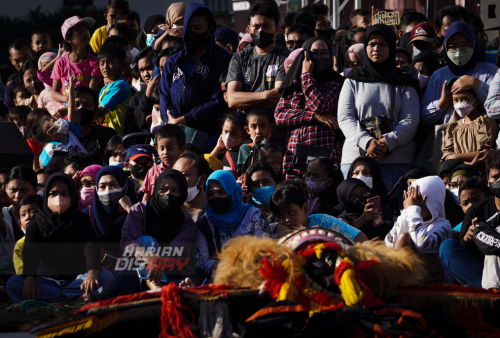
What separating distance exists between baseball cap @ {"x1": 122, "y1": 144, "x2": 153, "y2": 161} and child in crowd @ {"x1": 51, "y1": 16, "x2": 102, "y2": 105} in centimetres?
220

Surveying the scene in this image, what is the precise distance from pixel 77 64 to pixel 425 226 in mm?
5481

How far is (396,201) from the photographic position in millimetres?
5754

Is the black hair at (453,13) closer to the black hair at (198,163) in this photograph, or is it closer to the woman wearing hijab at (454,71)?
the woman wearing hijab at (454,71)

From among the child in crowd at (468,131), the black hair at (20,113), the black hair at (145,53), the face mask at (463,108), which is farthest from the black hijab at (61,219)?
the black hair at (20,113)

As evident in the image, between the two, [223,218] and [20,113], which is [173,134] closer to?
[223,218]

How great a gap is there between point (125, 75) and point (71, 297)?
4.51m

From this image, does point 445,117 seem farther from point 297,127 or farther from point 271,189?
point 271,189

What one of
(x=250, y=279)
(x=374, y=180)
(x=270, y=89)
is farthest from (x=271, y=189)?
(x=250, y=279)

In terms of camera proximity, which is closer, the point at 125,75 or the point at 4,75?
the point at 125,75

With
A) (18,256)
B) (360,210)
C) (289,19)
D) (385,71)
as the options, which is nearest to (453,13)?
(385,71)

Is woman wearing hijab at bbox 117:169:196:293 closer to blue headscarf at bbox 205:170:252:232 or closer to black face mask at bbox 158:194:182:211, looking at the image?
black face mask at bbox 158:194:182:211

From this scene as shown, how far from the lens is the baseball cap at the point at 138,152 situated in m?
6.58

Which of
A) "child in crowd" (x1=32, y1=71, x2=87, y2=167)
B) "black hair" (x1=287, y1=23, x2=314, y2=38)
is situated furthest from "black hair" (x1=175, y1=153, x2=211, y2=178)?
"black hair" (x1=287, y1=23, x2=314, y2=38)

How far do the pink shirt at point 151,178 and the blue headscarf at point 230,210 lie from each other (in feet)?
3.63
